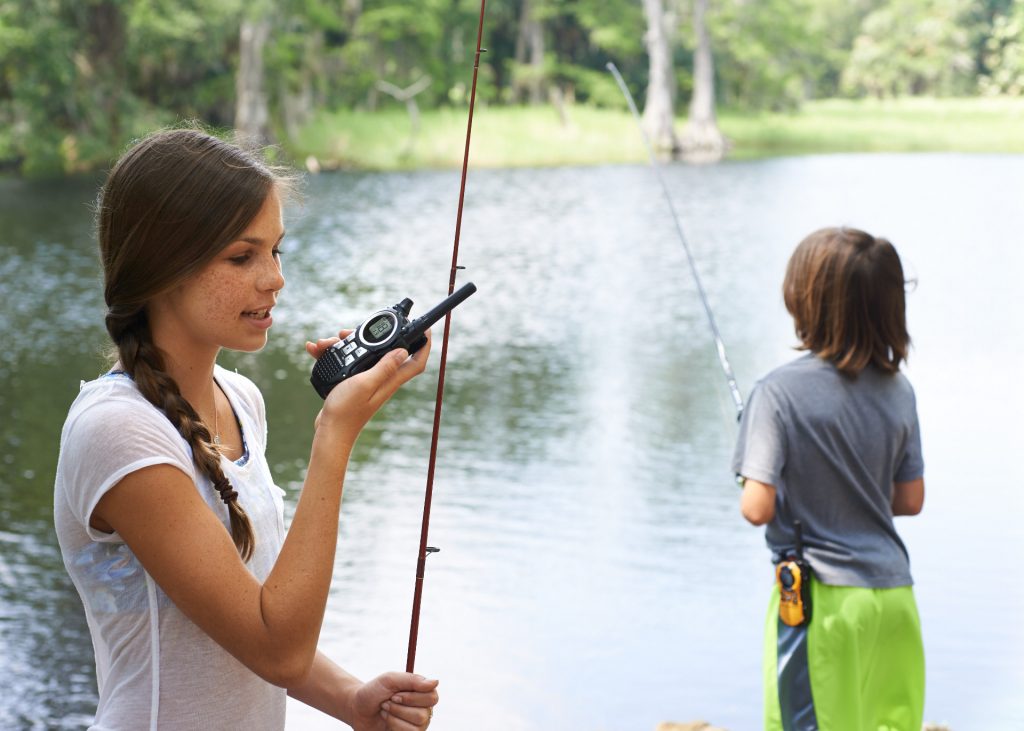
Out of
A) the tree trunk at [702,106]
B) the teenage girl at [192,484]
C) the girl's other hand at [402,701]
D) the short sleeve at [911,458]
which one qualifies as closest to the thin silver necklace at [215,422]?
the teenage girl at [192,484]

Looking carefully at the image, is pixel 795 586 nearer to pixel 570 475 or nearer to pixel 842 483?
pixel 842 483

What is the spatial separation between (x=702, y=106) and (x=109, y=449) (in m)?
28.6

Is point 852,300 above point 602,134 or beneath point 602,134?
beneath

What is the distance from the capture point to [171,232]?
1.10m

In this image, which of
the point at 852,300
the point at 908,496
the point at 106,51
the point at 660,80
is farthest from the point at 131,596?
the point at 660,80

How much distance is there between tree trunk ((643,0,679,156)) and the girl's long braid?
26.6 meters

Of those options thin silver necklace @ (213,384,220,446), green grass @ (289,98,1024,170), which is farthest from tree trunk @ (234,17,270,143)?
thin silver necklace @ (213,384,220,446)

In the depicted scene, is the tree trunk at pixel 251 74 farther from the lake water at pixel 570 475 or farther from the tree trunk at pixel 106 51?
the lake water at pixel 570 475

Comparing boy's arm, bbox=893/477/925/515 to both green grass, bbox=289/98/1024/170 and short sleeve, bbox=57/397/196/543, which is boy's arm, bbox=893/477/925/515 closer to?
short sleeve, bbox=57/397/196/543

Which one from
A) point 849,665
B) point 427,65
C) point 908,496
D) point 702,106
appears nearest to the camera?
point 849,665

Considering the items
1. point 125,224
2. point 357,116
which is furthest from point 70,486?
point 357,116

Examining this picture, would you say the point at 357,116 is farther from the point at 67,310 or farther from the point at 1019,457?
the point at 1019,457

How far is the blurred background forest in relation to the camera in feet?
72.1

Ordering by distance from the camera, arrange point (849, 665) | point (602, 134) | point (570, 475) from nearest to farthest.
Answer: point (849, 665) < point (570, 475) < point (602, 134)
